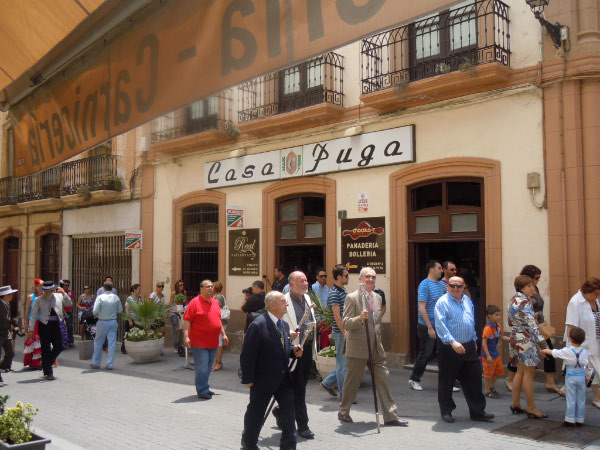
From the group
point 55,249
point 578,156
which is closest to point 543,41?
point 578,156

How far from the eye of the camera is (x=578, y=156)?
9.28 meters

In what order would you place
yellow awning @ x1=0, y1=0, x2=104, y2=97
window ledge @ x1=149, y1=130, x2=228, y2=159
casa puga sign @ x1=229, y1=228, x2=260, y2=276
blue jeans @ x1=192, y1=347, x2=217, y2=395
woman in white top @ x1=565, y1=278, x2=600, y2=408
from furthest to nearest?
1. window ledge @ x1=149, y1=130, x2=228, y2=159
2. casa puga sign @ x1=229, y1=228, x2=260, y2=276
3. blue jeans @ x1=192, y1=347, x2=217, y2=395
4. woman in white top @ x1=565, y1=278, x2=600, y2=408
5. yellow awning @ x1=0, y1=0, x2=104, y2=97

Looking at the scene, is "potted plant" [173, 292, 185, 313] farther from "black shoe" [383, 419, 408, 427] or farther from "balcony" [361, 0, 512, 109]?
"black shoe" [383, 419, 408, 427]

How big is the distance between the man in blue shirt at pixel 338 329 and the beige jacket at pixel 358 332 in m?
0.69

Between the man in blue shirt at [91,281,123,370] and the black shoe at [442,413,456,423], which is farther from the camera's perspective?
the man in blue shirt at [91,281,123,370]

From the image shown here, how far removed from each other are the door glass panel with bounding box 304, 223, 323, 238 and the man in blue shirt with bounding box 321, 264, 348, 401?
437cm

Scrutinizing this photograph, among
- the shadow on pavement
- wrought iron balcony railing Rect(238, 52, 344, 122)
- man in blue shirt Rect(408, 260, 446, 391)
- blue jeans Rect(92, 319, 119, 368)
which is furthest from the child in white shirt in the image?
blue jeans Rect(92, 319, 119, 368)

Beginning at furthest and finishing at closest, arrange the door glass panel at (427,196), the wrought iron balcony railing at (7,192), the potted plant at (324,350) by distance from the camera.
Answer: the wrought iron balcony railing at (7,192), the door glass panel at (427,196), the potted plant at (324,350)

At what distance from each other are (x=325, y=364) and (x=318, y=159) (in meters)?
5.12

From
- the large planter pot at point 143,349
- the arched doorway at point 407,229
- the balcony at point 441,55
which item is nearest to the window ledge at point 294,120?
the balcony at point 441,55

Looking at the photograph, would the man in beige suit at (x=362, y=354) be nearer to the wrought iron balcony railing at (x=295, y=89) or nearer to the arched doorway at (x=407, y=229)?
the arched doorway at (x=407, y=229)

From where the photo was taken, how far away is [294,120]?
13.0 m

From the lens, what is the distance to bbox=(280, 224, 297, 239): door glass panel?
1388cm

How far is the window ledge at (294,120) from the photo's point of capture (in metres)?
12.5
